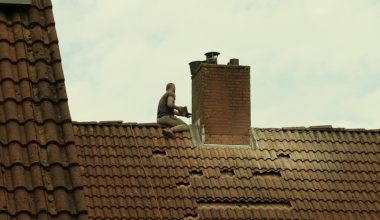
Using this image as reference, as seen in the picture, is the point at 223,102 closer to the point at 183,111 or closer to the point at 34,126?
the point at 183,111

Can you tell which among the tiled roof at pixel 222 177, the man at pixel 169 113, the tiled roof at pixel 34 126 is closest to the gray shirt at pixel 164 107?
the man at pixel 169 113

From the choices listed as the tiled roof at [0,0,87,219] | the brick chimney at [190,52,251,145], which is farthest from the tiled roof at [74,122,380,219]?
the tiled roof at [0,0,87,219]

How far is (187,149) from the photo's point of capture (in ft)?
63.0

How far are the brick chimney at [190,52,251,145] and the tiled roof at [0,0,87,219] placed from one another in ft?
39.2

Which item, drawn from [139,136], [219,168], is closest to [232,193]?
[219,168]

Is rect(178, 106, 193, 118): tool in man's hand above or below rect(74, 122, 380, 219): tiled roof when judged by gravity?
above

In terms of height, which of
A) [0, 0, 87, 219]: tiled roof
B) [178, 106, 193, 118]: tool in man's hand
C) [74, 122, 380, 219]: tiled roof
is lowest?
[74, 122, 380, 219]: tiled roof

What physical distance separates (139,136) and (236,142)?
6.74 feet

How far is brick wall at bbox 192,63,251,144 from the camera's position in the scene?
19984 millimetres

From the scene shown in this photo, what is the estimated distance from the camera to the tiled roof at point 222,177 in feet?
57.4

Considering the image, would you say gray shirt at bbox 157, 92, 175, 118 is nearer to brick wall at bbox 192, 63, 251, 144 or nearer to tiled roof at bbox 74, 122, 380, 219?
tiled roof at bbox 74, 122, 380, 219

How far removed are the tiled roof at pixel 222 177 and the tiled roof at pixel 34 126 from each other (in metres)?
9.03

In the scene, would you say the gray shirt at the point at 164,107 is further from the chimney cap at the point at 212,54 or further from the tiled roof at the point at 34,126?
the tiled roof at the point at 34,126

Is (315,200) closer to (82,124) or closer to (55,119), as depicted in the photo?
(82,124)
